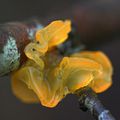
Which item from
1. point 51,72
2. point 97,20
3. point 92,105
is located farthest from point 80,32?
point 92,105

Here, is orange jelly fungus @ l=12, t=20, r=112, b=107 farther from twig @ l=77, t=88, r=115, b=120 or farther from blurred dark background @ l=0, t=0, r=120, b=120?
blurred dark background @ l=0, t=0, r=120, b=120

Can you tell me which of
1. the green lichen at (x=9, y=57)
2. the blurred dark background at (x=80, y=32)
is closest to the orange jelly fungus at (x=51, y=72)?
the green lichen at (x=9, y=57)

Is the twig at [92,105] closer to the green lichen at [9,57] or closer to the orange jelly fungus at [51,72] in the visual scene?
the orange jelly fungus at [51,72]

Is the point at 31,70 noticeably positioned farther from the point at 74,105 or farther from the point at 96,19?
the point at 74,105

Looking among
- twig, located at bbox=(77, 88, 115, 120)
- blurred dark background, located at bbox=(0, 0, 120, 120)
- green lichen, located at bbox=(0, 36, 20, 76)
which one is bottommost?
blurred dark background, located at bbox=(0, 0, 120, 120)

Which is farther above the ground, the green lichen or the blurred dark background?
the green lichen

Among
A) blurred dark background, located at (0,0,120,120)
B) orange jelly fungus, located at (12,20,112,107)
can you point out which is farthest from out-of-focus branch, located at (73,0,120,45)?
orange jelly fungus, located at (12,20,112,107)

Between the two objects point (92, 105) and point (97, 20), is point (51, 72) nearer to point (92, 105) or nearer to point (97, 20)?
point (92, 105)
